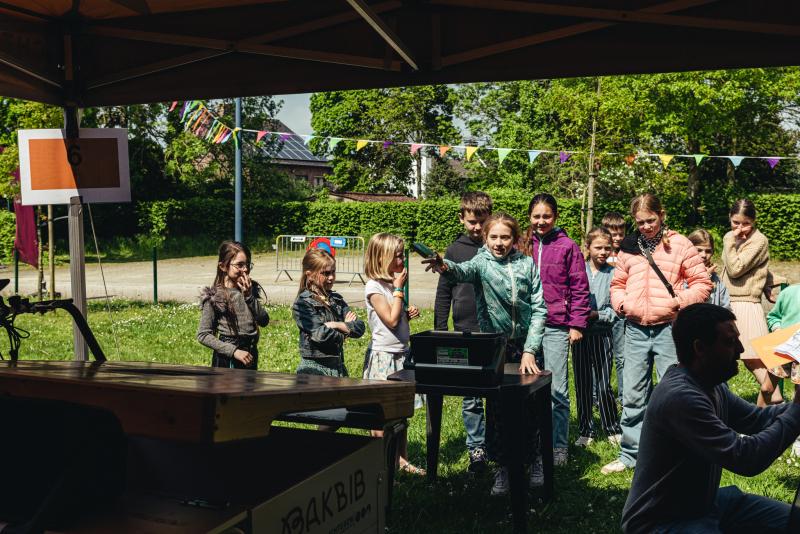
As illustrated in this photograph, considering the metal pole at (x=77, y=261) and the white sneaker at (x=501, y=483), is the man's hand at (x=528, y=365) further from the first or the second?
the metal pole at (x=77, y=261)

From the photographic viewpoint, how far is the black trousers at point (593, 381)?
19.1 feet

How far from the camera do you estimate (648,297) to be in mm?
4895

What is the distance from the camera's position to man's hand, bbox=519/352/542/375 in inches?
171

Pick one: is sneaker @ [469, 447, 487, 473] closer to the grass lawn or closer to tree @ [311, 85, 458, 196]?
the grass lawn

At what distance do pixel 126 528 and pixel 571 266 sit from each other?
13.5 ft

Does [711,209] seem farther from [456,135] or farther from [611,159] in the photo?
[456,135]

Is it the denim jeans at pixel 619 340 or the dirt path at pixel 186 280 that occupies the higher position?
the denim jeans at pixel 619 340

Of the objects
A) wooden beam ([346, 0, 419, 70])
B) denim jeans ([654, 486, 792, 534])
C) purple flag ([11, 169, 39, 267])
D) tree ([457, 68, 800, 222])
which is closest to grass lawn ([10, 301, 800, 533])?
denim jeans ([654, 486, 792, 534])

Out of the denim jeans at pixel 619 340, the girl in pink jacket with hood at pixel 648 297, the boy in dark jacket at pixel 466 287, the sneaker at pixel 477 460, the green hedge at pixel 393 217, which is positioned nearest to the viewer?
the girl in pink jacket with hood at pixel 648 297

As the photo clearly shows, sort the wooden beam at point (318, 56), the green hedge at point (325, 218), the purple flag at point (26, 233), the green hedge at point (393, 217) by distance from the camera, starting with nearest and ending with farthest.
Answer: the wooden beam at point (318, 56)
the purple flag at point (26, 233)
the green hedge at point (393, 217)
the green hedge at point (325, 218)

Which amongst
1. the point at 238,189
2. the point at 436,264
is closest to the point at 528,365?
the point at 436,264

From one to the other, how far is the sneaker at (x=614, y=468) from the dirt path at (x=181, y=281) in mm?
9064

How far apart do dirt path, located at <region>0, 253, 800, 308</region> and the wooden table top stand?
12.3m

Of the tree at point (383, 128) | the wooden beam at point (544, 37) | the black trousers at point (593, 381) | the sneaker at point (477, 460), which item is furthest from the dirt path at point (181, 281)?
the tree at point (383, 128)
